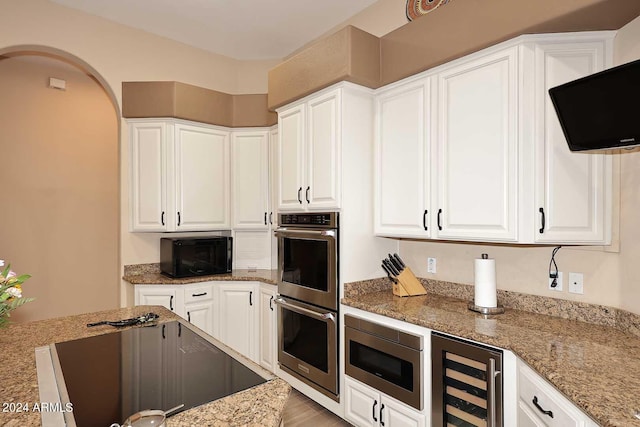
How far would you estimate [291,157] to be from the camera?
301cm

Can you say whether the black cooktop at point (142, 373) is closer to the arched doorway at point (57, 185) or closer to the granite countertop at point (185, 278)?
the granite countertop at point (185, 278)

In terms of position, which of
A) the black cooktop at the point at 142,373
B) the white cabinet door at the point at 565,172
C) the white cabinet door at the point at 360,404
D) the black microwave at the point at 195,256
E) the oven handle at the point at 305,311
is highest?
the white cabinet door at the point at 565,172

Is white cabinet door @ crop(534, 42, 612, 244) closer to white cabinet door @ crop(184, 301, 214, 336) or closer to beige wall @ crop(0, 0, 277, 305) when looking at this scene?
white cabinet door @ crop(184, 301, 214, 336)

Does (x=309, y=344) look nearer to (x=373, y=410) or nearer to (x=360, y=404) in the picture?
(x=360, y=404)

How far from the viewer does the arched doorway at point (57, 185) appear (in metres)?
4.08

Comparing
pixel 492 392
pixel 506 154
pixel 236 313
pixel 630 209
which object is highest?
pixel 506 154

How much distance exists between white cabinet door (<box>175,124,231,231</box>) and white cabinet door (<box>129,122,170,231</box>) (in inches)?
5.3

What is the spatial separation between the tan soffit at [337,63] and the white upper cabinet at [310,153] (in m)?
0.10

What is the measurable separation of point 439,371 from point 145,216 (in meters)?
2.89

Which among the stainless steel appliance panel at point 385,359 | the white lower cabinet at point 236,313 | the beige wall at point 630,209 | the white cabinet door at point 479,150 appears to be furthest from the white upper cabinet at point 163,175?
the beige wall at point 630,209

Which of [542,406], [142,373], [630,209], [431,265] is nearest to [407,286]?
[431,265]

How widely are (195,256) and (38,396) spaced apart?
96.1 inches

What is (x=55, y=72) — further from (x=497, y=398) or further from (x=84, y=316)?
(x=497, y=398)

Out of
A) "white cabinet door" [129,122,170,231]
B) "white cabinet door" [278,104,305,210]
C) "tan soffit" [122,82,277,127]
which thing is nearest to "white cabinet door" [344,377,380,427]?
"white cabinet door" [278,104,305,210]
